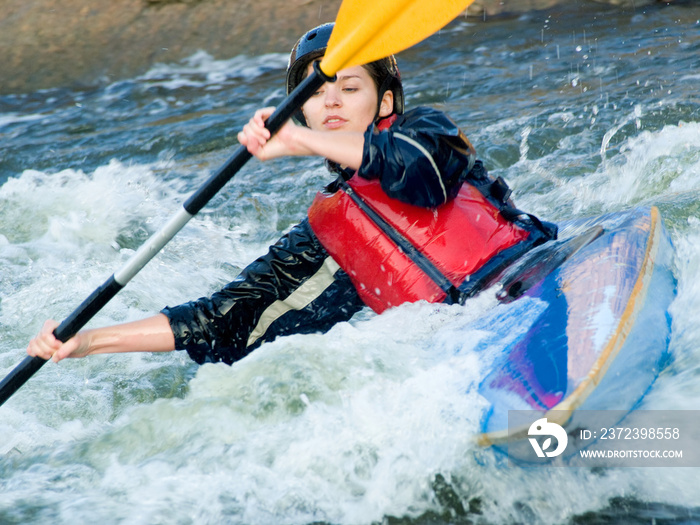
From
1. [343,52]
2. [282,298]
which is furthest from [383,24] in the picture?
[282,298]

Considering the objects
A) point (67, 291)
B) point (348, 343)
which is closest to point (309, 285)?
point (348, 343)

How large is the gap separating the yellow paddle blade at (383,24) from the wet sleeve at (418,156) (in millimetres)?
220

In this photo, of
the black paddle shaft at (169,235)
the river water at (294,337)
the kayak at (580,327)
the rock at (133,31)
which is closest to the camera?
the kayak at (580,327)

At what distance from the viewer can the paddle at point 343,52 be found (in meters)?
2.20

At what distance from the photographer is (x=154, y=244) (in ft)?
7.69

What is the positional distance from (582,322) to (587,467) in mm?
396

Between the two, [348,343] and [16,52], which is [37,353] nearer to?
[348,343]

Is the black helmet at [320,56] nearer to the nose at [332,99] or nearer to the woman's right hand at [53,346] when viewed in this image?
the nose at [332,99]

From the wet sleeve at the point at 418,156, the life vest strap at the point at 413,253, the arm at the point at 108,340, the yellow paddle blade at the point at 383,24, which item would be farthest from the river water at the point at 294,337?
the yellow paddle blade at the point at 383,24

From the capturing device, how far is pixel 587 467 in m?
2.02

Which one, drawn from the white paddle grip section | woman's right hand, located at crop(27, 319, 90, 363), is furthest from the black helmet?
woman's right hand, located at crop(27, 319, 90, 363)

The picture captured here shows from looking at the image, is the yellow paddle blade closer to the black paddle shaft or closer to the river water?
the black paddle shaft

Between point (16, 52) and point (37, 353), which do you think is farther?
point (16, 52)

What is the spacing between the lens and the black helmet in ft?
8.61
